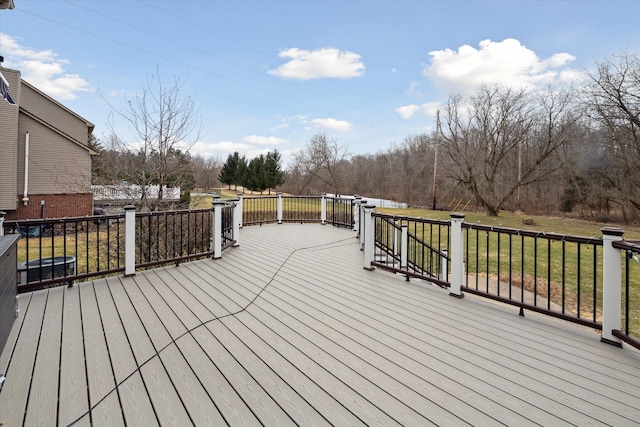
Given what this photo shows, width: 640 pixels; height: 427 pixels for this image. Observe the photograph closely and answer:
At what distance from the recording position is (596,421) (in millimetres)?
1691

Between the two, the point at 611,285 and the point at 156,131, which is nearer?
the point at 611,285

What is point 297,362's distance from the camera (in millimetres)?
2248

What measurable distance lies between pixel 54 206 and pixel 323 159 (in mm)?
22906

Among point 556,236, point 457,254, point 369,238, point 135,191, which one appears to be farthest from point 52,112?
point 556,236

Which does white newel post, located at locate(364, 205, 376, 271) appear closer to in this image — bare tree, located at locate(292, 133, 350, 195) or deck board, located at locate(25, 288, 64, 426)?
deck board, located at locate(25, 288, 64, 426)

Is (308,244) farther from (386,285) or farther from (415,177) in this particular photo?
(415,177)

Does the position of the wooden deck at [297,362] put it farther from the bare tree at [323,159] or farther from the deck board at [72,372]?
the bare tree at [323,159]

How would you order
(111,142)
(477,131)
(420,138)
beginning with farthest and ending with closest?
1. (420,138)
2. (477,131)
3. (111,142)

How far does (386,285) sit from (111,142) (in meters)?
8.38

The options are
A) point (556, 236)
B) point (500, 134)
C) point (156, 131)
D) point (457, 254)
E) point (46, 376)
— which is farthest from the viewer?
point (500, 134)

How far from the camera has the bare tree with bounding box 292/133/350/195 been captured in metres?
32.9

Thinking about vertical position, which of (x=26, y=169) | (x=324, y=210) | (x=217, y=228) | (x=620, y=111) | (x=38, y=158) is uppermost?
(x=620, y=111)

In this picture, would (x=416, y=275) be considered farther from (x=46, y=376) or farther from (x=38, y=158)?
(x=38, y=158)

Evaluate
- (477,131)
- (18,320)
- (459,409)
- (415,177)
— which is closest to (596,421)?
(459,409)
